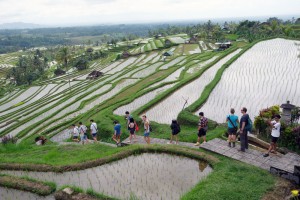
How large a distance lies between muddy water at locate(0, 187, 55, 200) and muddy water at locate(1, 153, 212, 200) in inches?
32.4

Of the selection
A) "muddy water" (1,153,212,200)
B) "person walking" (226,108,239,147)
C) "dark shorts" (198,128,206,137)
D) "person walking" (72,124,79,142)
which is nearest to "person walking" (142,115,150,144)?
"muddy water" (1,153,212,200)

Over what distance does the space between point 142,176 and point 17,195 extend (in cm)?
386

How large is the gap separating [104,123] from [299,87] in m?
12.4

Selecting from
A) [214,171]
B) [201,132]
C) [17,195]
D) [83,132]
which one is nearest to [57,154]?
[83,132]

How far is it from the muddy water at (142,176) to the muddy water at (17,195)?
0.82m

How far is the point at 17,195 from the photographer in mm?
8828

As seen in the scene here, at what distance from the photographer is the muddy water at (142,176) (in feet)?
27.2

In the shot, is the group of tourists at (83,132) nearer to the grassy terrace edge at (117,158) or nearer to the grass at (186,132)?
the grass at (186,132)

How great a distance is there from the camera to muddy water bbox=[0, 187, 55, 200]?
28.0 feet

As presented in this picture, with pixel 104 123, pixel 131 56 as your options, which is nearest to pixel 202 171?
pixel 104 123

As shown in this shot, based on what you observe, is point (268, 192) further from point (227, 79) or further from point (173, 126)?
point (227, 79)

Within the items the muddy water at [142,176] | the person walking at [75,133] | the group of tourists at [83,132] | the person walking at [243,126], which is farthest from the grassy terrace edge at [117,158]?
the person walking at [75,133]

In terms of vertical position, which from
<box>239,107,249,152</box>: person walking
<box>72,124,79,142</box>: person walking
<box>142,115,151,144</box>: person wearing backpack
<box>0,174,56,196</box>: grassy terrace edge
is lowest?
<box>72,124,79,142</box>: person walking

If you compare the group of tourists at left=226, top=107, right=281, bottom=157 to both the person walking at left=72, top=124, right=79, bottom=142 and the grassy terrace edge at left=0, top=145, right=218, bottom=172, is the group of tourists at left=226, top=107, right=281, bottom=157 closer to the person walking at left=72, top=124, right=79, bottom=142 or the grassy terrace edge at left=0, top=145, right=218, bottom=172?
the grassy terrace edge at left=0, top=145, right=218, bottom=172
